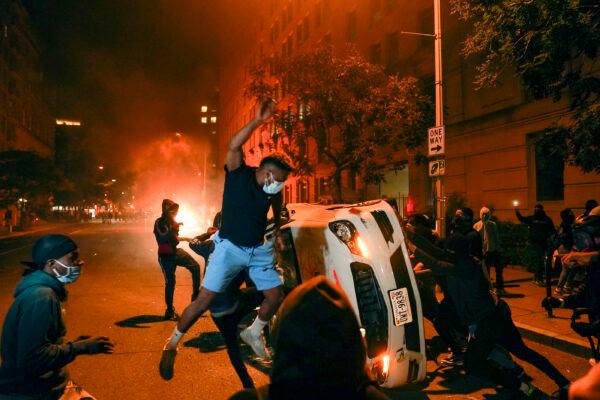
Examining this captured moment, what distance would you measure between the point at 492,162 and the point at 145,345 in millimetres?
15318

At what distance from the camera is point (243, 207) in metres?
3.88

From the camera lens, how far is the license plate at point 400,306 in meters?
3.98

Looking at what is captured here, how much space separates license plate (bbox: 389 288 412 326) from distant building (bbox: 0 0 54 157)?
190 ft

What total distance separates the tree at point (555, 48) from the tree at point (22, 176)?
145ft

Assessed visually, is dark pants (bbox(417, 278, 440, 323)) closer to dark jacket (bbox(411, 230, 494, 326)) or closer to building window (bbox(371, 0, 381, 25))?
dark jacket (bbox(411, 230, 494, 326))

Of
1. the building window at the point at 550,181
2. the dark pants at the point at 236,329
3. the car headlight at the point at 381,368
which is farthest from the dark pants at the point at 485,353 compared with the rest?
the building window at the point at 550,181

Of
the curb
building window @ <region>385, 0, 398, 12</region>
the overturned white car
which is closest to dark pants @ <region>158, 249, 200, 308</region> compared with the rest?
the overturned white car

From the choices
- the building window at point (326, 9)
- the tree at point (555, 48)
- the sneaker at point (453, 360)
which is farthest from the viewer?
the building window at point (326, 9)

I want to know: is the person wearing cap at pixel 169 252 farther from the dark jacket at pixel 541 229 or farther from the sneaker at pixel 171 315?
the dark jacket at pixel 541 229

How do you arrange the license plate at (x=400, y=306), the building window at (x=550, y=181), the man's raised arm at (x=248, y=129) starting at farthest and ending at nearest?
the building window at (x=550, y=181)
the license plate at (x=400, y=306)
the man's raised arm at (x=248, y=129)

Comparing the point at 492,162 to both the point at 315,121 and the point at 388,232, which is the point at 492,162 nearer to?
the point at 315,121

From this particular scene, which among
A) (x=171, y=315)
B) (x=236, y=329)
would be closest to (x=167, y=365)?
(x=236, y=329)

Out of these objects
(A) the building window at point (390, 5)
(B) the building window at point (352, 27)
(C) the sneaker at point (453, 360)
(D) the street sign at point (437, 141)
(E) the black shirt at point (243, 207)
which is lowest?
(C) the sneaker at point (453, 360)

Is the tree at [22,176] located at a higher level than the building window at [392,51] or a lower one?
lower
